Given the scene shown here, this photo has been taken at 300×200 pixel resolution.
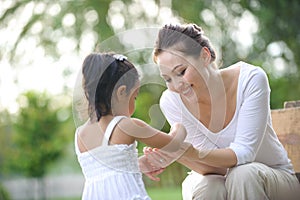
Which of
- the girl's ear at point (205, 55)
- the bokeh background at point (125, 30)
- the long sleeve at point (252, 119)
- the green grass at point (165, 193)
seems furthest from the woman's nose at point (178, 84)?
the green grass at point (165, 193)

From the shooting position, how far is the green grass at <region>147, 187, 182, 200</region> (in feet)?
30.5

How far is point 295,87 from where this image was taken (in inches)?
288

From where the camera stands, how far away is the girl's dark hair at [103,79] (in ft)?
6.56

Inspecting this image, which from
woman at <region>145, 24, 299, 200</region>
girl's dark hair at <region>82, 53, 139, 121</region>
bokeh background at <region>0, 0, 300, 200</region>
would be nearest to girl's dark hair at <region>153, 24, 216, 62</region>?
woman at <region>145, 24, 299, 200</region>

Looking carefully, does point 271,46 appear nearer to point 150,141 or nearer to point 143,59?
point 143,59

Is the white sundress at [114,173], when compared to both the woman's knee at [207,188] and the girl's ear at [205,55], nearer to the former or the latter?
the woman's knee at [207,188]

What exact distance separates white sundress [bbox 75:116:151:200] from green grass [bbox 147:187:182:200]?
7.04 m

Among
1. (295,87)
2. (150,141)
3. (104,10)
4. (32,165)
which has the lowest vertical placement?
(32,165)

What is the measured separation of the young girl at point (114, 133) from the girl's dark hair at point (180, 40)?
Result: 13 centimetres

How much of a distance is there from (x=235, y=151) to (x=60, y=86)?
23.9 ft

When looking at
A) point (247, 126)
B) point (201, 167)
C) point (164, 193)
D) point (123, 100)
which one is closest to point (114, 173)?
point (123, 100)

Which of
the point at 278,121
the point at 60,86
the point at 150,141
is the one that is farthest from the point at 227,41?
the point at 150,141

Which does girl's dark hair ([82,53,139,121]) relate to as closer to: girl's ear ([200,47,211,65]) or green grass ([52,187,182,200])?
girl's ear ([200,47,211,65])

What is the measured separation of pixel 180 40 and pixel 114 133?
15.2 inches
